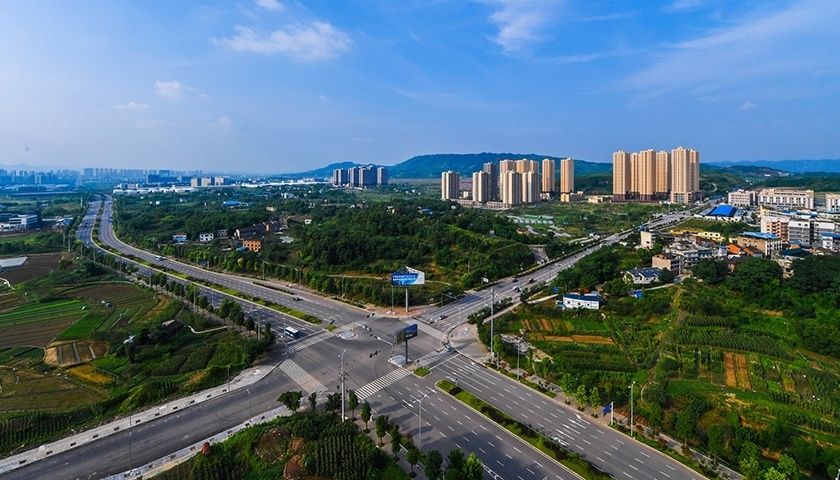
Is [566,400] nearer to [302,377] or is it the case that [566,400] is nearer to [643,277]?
[302,377]

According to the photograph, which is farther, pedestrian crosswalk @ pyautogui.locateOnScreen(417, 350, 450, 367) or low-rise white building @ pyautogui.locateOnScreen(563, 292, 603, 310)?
low-rise white building @ pyautogui.locateOnScreen(563, 292, 603, 310)

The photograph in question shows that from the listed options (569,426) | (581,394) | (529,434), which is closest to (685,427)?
(581,394)

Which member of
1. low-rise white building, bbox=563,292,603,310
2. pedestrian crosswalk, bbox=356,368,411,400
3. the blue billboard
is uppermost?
the blue billboard

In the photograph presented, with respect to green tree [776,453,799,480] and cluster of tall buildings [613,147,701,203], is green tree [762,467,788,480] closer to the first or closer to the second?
green tree [776,453,799,480]

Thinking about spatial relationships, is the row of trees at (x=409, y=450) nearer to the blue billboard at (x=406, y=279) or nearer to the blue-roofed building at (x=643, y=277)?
the blue billboard at (x=406, y=279)

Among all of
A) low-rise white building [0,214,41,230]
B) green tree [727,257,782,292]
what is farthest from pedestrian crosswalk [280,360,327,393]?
low-rise white building [0,214,41,230]
